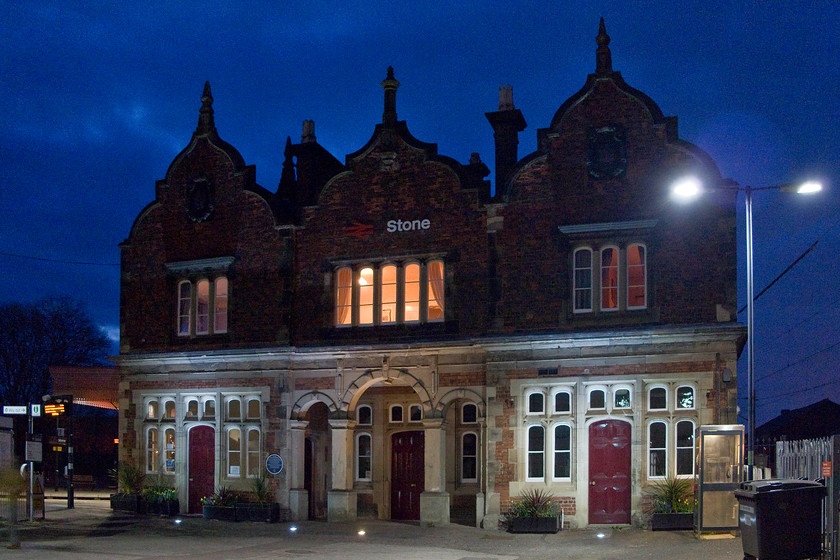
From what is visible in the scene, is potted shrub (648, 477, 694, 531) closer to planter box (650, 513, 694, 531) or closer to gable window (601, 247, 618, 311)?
planter box (650, 513, 694, 531)

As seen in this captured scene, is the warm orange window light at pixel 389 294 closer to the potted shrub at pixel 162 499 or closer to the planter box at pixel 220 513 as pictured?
the planter box at pixel 220 513

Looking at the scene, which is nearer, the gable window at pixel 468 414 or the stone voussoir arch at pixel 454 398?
the stone voussoir arch at pixel 454 398

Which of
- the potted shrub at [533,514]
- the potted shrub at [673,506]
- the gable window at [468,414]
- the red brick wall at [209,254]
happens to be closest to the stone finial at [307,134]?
the red brick wall at [209,254]

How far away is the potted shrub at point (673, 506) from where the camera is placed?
20969mm

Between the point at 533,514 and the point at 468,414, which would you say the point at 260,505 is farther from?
the point at 533,514

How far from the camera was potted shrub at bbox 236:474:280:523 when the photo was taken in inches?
1000

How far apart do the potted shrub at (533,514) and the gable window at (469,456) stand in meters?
4.40

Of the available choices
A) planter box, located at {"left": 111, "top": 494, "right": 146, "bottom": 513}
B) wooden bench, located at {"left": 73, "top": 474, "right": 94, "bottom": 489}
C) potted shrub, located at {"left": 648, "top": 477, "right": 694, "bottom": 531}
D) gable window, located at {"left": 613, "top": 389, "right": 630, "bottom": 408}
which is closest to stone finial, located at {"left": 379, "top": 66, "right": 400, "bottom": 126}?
gable window, located at {"left": 613, "top": 389, "right": 630, "bottom": 408}

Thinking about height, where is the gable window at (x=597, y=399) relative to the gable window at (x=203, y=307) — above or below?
below

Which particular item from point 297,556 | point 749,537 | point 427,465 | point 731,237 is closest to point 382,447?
point 427,465

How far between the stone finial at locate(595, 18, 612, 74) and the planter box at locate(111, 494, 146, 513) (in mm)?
16915

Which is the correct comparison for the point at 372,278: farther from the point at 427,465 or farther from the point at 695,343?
the point at 695,343

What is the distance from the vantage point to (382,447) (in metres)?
27.8

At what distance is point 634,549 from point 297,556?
644 centimetres
